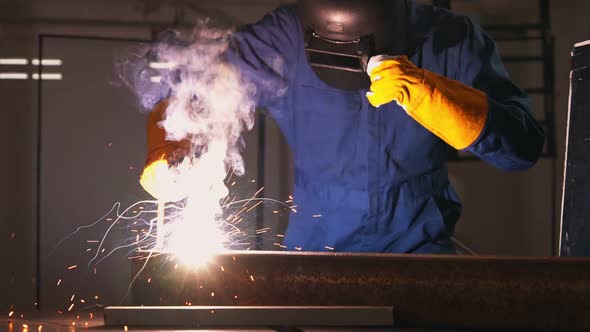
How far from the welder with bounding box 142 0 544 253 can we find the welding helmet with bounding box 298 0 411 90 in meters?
0.04

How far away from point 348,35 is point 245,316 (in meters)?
0.74

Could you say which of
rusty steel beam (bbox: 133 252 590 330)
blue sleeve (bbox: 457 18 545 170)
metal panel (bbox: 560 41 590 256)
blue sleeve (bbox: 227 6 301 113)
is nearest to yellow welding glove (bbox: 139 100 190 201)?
blue sleeve (bbox: 227 6 301 113)

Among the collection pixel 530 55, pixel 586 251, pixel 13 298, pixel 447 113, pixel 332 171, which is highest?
pixel 530 55

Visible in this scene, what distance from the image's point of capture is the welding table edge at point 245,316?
1.81m

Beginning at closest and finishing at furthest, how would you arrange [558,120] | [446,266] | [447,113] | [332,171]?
[446,266] < [447,113] < [332,171] < [558,120]

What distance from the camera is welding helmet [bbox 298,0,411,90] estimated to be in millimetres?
2057

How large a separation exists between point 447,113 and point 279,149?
7.75 feet

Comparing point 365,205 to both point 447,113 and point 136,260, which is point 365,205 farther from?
point 136,260

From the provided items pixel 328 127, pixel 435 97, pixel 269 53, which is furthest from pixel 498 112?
pixel 269 53

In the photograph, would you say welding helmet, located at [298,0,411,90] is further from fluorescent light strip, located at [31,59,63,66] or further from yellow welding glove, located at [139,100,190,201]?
fluorescent light strip, located at [31,59,63,66]

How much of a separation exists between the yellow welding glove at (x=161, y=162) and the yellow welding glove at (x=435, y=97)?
0.61 metres

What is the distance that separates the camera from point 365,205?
251 centimetres

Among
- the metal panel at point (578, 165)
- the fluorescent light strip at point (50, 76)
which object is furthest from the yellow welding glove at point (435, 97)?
the fluorescent light strip at point (50, 76)

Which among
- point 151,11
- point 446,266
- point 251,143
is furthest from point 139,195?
point 446,266
